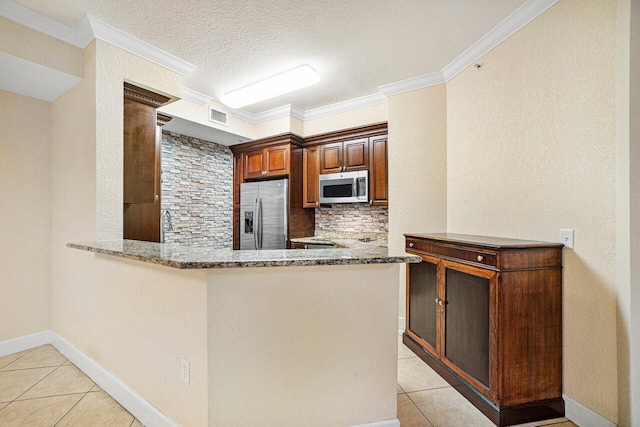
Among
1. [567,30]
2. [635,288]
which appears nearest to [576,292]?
[635,288]

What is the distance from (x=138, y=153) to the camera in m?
2.47

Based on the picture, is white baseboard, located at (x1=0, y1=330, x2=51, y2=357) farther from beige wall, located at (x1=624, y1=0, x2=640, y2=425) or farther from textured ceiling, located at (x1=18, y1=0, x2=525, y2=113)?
beige wall, located at (x1=624, y1=0, x2=640, y2=425)

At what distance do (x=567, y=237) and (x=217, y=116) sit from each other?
141 inches

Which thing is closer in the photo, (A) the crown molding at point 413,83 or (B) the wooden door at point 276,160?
(A) the crown molding at point 413,83

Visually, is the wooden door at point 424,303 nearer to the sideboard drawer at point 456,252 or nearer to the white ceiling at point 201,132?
the sideboard drawer at point 456,252

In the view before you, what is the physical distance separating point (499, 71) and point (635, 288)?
1.67 m

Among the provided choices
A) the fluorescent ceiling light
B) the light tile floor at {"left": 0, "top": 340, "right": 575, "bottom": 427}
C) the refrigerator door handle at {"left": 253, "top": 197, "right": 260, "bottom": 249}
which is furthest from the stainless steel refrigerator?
the light tile floor at {"left": 0, "top": 340, "right": 575, "bottom": 427}

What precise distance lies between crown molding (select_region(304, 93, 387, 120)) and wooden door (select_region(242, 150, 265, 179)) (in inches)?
34.3

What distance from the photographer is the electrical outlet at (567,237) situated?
1.71 metres

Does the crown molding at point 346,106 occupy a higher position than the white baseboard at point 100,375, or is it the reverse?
the crown molding at point 346,106

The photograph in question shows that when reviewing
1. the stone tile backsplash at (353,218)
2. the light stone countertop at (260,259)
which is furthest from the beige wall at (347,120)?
the light stone countertop at (260,259)

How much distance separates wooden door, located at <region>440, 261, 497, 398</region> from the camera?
5.71 feet

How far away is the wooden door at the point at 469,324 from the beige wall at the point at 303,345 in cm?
62

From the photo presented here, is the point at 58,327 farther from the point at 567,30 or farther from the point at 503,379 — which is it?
the point at 567,30
